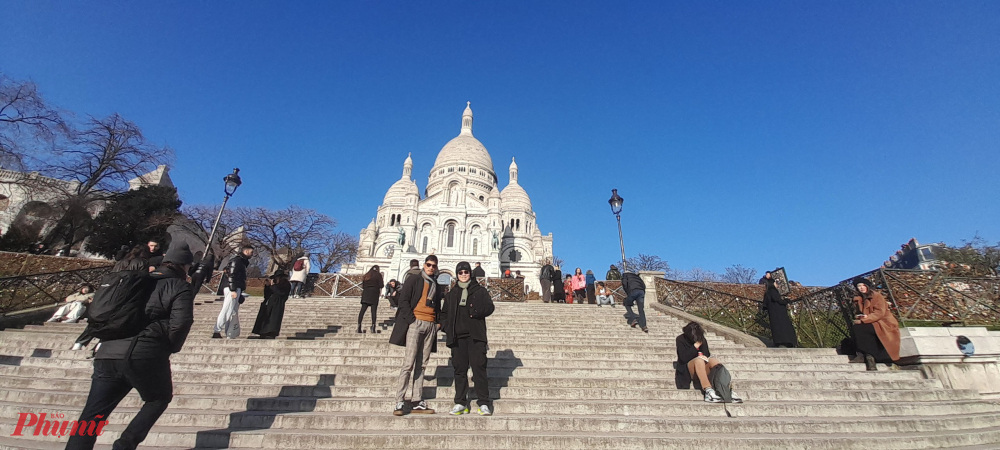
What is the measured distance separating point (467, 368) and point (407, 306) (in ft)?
2.97

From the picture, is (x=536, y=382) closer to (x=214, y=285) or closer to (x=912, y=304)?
(x=912, y=304)

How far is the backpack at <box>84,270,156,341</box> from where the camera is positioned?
2.74 metres

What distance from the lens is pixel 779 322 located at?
24.7ft

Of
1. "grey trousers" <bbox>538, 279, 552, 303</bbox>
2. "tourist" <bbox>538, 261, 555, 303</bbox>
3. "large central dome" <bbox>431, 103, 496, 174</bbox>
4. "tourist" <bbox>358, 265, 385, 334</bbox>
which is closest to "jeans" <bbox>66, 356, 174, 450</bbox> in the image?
"tourist" <bbox>358, 265, 385, 334</bbox>

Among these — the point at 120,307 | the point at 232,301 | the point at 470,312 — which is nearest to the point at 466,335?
the point at 470,312

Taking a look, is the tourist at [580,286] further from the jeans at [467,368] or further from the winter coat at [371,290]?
the jeans at [467,368]

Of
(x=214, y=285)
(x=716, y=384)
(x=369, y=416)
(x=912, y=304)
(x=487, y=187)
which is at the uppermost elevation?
(x=487, y=187)

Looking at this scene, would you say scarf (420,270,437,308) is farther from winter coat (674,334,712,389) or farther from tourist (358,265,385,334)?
tourist (358,265,385,334)

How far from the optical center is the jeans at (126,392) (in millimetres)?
2662

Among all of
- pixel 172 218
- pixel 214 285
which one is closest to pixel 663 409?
pixel 214 285

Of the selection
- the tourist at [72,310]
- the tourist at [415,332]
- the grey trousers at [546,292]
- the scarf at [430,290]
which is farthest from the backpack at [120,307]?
the grey trousers at [546,292]

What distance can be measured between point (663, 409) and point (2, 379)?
304 inches

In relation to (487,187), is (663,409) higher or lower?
lower

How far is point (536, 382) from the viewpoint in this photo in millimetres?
5133
